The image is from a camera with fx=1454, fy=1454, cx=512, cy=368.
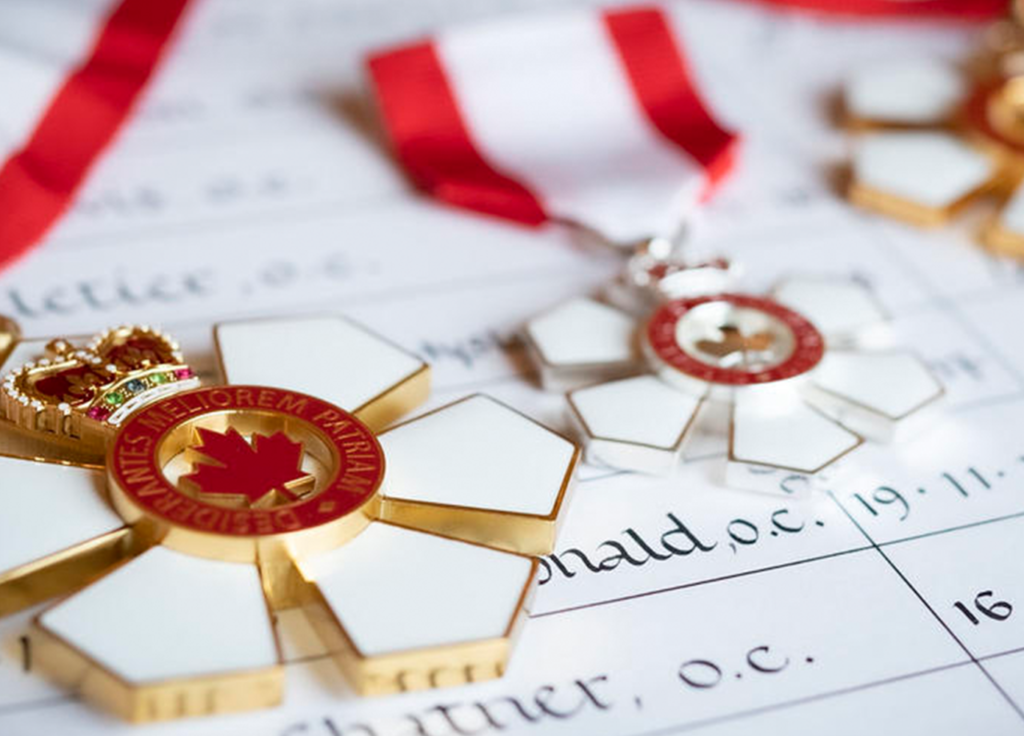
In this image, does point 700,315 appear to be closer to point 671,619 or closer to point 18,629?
point 671,619

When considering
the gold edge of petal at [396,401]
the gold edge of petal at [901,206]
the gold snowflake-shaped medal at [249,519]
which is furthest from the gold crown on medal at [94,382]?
the gold edge of petal at [901,206]

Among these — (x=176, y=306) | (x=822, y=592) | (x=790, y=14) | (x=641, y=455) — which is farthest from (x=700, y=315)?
(x=790, y=14)

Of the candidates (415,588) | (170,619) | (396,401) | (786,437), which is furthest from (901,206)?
(170,619)

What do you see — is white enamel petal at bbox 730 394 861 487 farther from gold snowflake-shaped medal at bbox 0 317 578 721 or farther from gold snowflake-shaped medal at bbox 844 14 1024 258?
gold snowflake-shaped medal at bbox 844 14 1024 258

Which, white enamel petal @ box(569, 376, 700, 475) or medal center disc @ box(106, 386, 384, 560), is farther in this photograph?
white enamel petal @ box(569, 376, 700, 475)

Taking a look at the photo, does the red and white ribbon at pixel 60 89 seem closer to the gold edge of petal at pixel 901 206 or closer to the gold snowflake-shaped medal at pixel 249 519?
the gold snowflake-shaped medal at pixel 249 519

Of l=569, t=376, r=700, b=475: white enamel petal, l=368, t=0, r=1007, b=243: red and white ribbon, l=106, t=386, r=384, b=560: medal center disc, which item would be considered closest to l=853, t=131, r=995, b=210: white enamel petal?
l=368, t=0, r=1007, b=243: red and white ribbon
